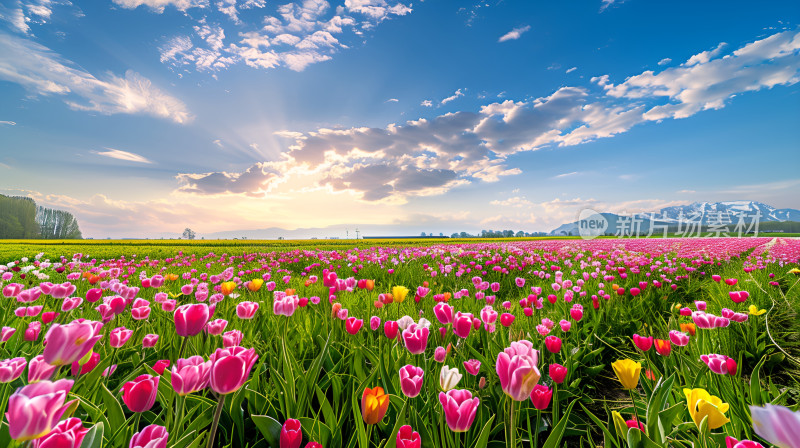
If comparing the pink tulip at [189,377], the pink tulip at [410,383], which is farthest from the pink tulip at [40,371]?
the pink tulip at [410,383]

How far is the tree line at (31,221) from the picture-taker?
71.2m

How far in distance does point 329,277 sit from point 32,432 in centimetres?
211

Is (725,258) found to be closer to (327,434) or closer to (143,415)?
(327,434)

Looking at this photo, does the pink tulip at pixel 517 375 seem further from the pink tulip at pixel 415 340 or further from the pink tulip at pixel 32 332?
the pink tulip at pixel 32 332

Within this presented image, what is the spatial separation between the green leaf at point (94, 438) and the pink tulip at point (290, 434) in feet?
1.51

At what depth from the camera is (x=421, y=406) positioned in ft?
5.11

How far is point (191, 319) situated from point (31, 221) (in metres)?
113

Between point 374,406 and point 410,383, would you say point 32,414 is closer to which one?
point 374,406

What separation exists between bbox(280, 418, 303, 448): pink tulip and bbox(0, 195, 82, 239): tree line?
4155 inches

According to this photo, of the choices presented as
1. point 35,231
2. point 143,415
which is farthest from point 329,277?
point 35,231

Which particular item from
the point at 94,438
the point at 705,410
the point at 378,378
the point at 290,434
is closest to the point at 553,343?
the point at 705,410

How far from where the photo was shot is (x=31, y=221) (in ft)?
253

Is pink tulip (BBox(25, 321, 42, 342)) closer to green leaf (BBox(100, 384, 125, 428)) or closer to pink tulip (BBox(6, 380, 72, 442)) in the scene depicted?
green leaf (BBox(100, 384, 125, 428))

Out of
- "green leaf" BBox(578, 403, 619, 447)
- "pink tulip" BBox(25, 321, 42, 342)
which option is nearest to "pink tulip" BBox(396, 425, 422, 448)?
"green leaf" BBox(578, 403, 619, 447)
